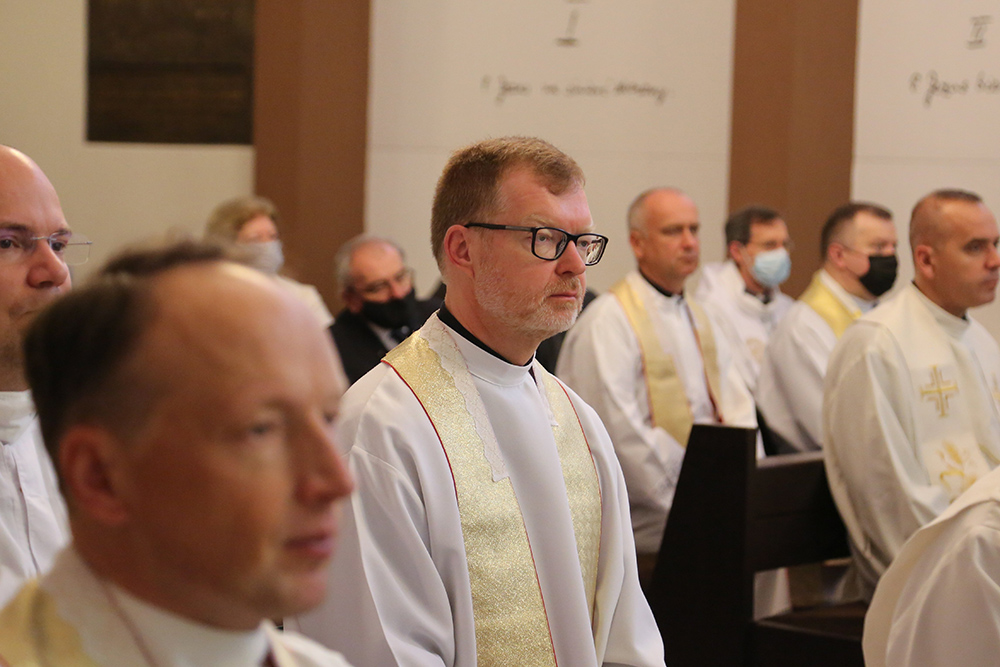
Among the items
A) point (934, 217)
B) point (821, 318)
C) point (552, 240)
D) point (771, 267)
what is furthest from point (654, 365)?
point (552, 240)

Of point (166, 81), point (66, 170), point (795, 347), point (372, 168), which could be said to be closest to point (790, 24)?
point (795, 347)

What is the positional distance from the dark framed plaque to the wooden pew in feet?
18.3

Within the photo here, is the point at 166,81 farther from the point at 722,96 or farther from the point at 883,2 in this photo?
the point at 883,2

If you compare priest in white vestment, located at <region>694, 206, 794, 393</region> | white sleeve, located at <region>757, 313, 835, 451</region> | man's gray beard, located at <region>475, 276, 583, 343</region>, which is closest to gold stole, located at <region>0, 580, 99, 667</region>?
man's gray beard, located at <region>475, 276, 583, 343</region>

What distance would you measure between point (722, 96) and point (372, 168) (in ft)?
9.03

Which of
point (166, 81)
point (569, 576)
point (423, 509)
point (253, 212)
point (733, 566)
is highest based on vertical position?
point (166, 81)

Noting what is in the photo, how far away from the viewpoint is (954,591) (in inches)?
106

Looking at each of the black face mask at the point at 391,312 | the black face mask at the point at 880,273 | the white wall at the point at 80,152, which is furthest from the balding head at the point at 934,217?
the white wall at the point at 80,152

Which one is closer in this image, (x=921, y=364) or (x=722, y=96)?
(x=921, y=364)

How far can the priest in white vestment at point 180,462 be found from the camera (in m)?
1.13

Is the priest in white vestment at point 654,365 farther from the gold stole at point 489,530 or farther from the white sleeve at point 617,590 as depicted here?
the gold stole at point 489,530

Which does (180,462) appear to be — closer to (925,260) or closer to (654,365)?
(925,260)

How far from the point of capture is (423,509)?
2490 millimetres

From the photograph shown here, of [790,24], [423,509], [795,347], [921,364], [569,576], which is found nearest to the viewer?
[423,509]
